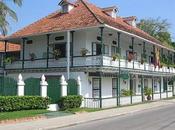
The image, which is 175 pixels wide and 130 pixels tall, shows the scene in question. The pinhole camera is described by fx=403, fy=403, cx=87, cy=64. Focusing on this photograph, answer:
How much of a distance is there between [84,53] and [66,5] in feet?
25.1

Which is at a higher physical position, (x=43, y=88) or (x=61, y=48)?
(x=61, y=48)

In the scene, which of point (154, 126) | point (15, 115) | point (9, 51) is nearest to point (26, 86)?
point (15, 115)

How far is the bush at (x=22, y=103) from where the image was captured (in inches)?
845

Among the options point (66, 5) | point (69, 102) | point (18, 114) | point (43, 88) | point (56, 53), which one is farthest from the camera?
point (66, 5)

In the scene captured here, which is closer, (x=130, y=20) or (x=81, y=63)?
(x=81, y=63)

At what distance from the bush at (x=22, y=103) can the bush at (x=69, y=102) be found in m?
1.39

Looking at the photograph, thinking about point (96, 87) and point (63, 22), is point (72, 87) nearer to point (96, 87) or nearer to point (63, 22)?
point (96, 87)

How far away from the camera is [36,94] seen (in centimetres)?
2556

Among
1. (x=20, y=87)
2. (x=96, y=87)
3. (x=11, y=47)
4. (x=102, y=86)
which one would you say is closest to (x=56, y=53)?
(x=96, y=87)

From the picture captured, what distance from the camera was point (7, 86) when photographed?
23125 mm

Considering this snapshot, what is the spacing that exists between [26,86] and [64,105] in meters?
2.85

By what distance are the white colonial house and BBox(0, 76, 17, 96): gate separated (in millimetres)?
7201

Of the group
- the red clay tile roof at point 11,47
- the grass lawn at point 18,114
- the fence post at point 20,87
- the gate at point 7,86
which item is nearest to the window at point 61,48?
the red clay tile roof at point 11,47

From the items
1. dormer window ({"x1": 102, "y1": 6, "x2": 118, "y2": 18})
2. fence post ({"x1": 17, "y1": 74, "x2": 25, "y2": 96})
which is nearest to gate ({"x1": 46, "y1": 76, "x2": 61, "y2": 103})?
fence post ({"x1": 17, "y1": 74, "x2": 25, "y2": 96})
